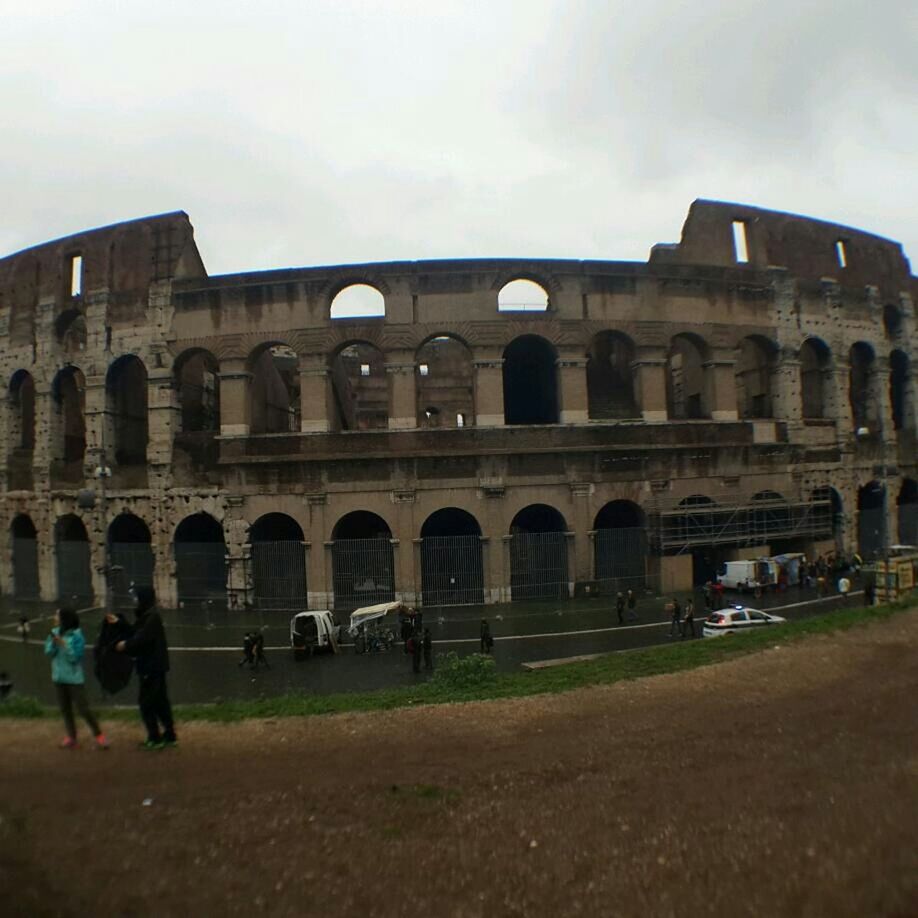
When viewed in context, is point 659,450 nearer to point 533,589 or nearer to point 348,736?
point 533,589

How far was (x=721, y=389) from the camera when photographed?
22375 millimetres

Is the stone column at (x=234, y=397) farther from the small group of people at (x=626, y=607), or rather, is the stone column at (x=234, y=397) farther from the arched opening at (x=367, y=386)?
the small group of people at (x=626, y=607)

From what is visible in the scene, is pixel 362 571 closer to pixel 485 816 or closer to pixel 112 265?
pixel 112 265

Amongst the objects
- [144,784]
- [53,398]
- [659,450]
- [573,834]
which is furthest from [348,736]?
[53,398]

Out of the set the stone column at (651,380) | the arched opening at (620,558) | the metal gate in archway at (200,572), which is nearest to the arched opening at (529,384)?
the stone column at (651,380)

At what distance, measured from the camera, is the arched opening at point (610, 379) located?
24.4 meters

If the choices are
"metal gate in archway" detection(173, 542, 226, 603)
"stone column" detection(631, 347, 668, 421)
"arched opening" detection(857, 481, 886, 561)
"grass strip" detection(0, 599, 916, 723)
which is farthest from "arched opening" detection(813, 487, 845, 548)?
"metal gate in archway" detection(173, 542, 226, 603)

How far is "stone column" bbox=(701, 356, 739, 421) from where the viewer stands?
22.3m

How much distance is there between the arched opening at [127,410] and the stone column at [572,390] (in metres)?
14.7

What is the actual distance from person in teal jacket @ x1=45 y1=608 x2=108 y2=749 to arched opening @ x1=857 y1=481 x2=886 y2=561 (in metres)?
26.5

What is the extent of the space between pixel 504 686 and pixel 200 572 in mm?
15050

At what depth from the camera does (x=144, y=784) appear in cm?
525

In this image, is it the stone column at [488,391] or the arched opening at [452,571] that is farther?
the stone column at [488,391]

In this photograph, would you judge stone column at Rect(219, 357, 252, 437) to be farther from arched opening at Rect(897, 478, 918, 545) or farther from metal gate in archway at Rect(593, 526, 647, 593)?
arched opening at Rect(897, 478, 918, 545)
